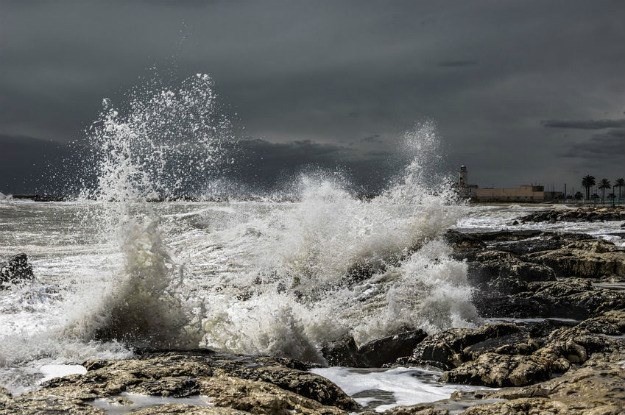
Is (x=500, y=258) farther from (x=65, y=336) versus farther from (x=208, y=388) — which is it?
(x=208, y=388)

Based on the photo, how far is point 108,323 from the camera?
21.9ft

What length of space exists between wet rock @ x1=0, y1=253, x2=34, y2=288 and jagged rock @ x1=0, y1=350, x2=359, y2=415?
25.2 feet

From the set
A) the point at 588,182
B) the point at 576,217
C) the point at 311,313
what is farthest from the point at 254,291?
the point at 588,182

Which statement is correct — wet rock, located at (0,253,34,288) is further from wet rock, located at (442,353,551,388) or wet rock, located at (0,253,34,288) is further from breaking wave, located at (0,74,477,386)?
wet rock, located at (442,353,551,388)

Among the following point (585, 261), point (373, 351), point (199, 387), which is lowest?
point (373, 351)

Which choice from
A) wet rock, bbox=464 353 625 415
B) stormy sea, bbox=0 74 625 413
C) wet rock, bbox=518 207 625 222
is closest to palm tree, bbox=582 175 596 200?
wet rock, bbox=518 207 625 222

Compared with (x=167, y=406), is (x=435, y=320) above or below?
below

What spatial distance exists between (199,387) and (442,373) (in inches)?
108

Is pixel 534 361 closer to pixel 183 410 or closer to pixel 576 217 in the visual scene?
pixel 183 410

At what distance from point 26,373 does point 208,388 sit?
2.25 metres

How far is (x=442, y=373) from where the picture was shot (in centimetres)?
575

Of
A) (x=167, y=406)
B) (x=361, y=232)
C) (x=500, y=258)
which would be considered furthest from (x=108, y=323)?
(x=361, y=232)

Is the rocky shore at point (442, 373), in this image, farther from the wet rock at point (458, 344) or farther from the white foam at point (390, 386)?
the white foam at point (390, 386)

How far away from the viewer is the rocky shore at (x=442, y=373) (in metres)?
3.57
